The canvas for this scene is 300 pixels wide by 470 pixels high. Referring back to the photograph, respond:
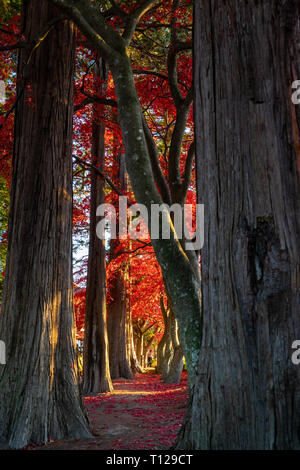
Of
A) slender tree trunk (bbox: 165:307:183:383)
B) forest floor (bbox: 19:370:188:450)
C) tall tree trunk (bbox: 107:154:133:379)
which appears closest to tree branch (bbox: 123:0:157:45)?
forest floor (bbox: 19:370:188:450)

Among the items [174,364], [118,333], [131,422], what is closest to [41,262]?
[131,422]

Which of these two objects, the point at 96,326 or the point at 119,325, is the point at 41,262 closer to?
the point at 96,326

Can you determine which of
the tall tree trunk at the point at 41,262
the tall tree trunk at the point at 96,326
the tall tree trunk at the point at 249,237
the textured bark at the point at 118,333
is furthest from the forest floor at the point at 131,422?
the textured bark at the point at 118,333

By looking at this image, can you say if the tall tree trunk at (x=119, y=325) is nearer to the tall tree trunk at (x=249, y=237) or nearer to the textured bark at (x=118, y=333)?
the textured bark at (x=118, y=333)

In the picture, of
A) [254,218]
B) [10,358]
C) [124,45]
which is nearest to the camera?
[254,218]

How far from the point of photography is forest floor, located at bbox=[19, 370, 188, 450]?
4.71 m

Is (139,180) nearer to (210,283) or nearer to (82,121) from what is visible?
(210,283)

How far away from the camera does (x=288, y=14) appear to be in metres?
2.77

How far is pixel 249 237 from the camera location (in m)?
2.64

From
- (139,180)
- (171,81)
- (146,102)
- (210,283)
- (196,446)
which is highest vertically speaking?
(146,102)

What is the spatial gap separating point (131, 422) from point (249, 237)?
5235 mm

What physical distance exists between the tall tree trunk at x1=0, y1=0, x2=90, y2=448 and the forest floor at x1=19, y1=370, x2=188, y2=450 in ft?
1.33
